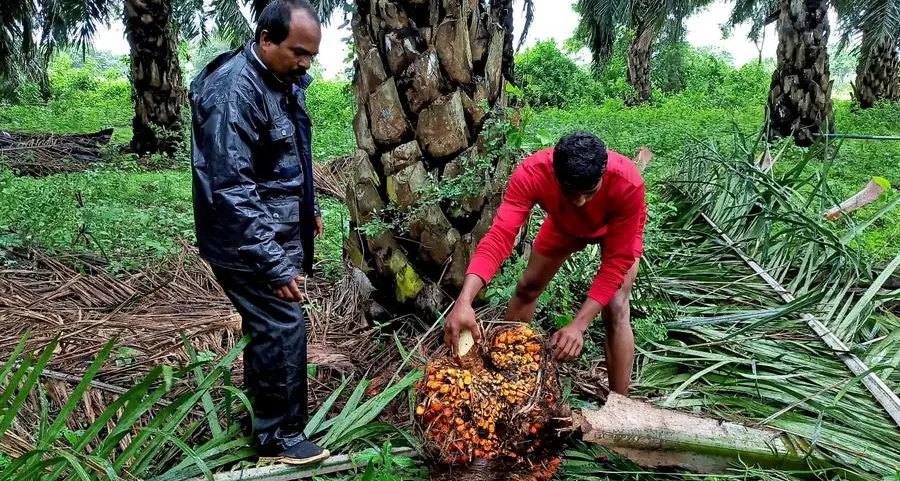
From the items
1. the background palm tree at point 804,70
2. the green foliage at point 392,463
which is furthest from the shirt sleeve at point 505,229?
the background palm tree at point 804,70

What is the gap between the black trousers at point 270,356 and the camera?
2443 millimetres

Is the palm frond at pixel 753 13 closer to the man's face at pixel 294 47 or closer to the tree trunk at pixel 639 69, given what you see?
the tree trunk at pixel 639 69

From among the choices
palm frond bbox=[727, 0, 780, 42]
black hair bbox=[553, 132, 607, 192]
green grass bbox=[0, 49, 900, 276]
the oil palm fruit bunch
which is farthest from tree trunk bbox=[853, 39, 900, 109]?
the oil palm fruit bunch

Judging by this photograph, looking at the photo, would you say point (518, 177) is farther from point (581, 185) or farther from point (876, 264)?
point (876, 264)

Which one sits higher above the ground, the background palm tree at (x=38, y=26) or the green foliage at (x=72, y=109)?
the background palm tree at (x=38, y=26)

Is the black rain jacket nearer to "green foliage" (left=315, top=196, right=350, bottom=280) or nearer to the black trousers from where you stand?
the black trousers

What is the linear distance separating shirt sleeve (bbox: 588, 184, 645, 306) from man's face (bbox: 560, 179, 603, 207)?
149 millimetres

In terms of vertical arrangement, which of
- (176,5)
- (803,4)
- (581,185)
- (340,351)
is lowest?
(340,351)

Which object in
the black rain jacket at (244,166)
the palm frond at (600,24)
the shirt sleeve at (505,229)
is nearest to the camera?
the black rain jacket at (244,166)

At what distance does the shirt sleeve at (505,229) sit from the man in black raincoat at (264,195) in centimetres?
70

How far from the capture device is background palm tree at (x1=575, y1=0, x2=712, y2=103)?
11.0m

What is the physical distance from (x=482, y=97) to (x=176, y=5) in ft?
46.2

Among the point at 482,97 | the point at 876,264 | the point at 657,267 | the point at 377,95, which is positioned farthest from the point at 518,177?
the point at 876,264

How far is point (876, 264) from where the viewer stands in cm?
368
